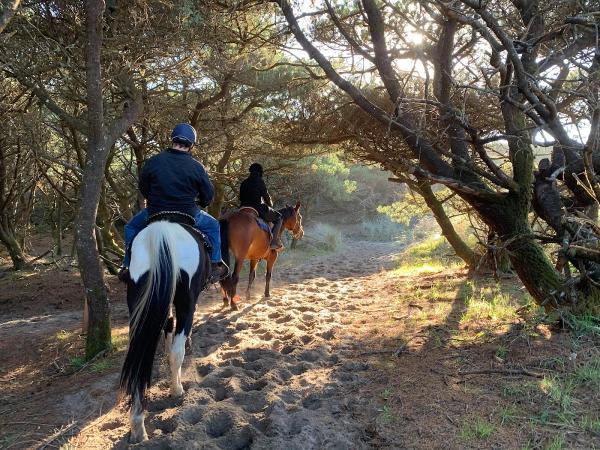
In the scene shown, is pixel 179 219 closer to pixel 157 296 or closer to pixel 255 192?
pixel 157 296

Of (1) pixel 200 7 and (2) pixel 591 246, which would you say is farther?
(1) pixel 200 7

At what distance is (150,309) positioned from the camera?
3.27m

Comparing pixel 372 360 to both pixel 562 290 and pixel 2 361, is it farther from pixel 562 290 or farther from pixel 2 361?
pixel 2 361

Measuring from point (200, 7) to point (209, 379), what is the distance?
474cm

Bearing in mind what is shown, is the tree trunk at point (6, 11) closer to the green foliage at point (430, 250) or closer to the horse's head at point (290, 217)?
the horse's head at point (290, 217)

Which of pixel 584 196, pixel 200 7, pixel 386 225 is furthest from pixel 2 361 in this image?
pixel 386 225

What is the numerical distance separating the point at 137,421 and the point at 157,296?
90 centimetres

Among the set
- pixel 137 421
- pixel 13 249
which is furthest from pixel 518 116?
pixel 13 249

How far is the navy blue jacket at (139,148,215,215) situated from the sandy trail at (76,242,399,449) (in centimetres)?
169

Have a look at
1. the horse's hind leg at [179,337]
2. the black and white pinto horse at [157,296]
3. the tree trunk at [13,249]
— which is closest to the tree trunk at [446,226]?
the black and white pinto horse at [157,296]

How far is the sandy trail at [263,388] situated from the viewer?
3.05 m

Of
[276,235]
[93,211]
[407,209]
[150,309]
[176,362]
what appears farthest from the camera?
[407,209]

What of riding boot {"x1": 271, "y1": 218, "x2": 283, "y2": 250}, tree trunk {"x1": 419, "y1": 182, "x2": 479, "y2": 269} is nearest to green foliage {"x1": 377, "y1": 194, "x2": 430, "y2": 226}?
tree trunk {"x1": 419, "y1": 182, "x2": 479, "y2": 269}

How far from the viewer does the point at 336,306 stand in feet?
23.7
